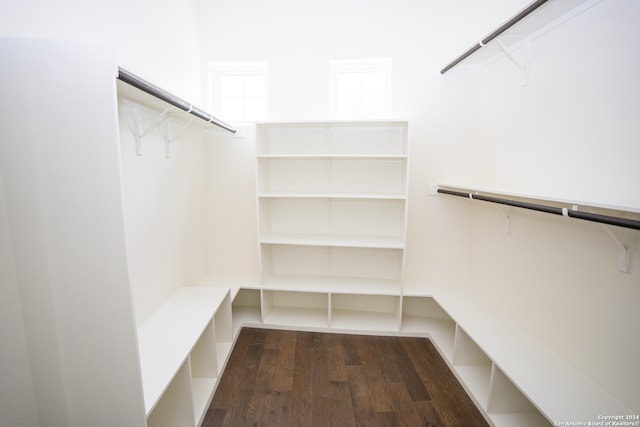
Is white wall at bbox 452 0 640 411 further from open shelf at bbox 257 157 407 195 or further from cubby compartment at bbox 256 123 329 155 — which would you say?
cubby compartment at bbox 256 123 329 155

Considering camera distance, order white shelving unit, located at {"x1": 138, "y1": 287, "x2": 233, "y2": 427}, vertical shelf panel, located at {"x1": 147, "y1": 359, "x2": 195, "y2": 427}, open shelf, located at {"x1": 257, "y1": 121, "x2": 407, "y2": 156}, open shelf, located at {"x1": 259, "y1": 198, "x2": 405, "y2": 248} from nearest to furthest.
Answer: white shelving unit, located at {"x1": 138, "y1": 287, "x2": 233, "y2": 427}
vertical shelf panel, located at {"x1": 147, "y1": 359, "x2": 195, "y2": 427}
open shelf, located at {"x1": 257, "y1": 121, "x2": 407, "y2": 156}
open shelf, located at {"x1": 259, "y1": 198, "x2": 405, "y2": 248}

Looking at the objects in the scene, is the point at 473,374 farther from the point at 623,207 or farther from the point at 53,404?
the point at 53,404

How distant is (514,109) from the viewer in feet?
7.08

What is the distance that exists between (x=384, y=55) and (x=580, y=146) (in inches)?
70.0

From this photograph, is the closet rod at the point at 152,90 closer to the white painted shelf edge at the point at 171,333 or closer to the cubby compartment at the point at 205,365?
the white painted shelf edge at the point at 171,333

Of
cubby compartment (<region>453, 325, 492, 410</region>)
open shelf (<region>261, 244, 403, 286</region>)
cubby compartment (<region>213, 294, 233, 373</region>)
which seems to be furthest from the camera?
open shelf (<region>261, 244, 403, 286</region>)

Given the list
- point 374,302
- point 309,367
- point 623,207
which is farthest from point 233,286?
point 623,207

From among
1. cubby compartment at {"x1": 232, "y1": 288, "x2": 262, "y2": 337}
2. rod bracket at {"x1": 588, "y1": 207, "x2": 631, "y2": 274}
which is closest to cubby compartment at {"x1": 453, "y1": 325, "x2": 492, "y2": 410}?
rod bracket at {"x1": 588, "y1": 207, "x2": 631, "y2": 274}

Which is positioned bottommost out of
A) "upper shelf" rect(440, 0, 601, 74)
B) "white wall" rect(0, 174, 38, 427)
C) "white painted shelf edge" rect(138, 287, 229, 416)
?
"white painted shelf edge" rect(138, 287, 229, 416)

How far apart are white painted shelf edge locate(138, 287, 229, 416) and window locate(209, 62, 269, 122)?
68.9 inches

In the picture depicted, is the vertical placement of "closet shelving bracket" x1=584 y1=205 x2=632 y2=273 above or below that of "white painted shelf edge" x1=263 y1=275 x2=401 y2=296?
above

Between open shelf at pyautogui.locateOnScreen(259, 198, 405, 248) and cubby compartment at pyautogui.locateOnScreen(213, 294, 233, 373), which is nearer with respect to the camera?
cubby compartment at pyautogui.locateOnScreen(213, 294, 233, 373)

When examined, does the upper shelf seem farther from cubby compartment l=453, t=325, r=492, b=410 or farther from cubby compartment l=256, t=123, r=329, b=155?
cubby compartment l=453, t=325, r=492, b=410

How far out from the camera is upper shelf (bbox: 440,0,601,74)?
150 centimetres
